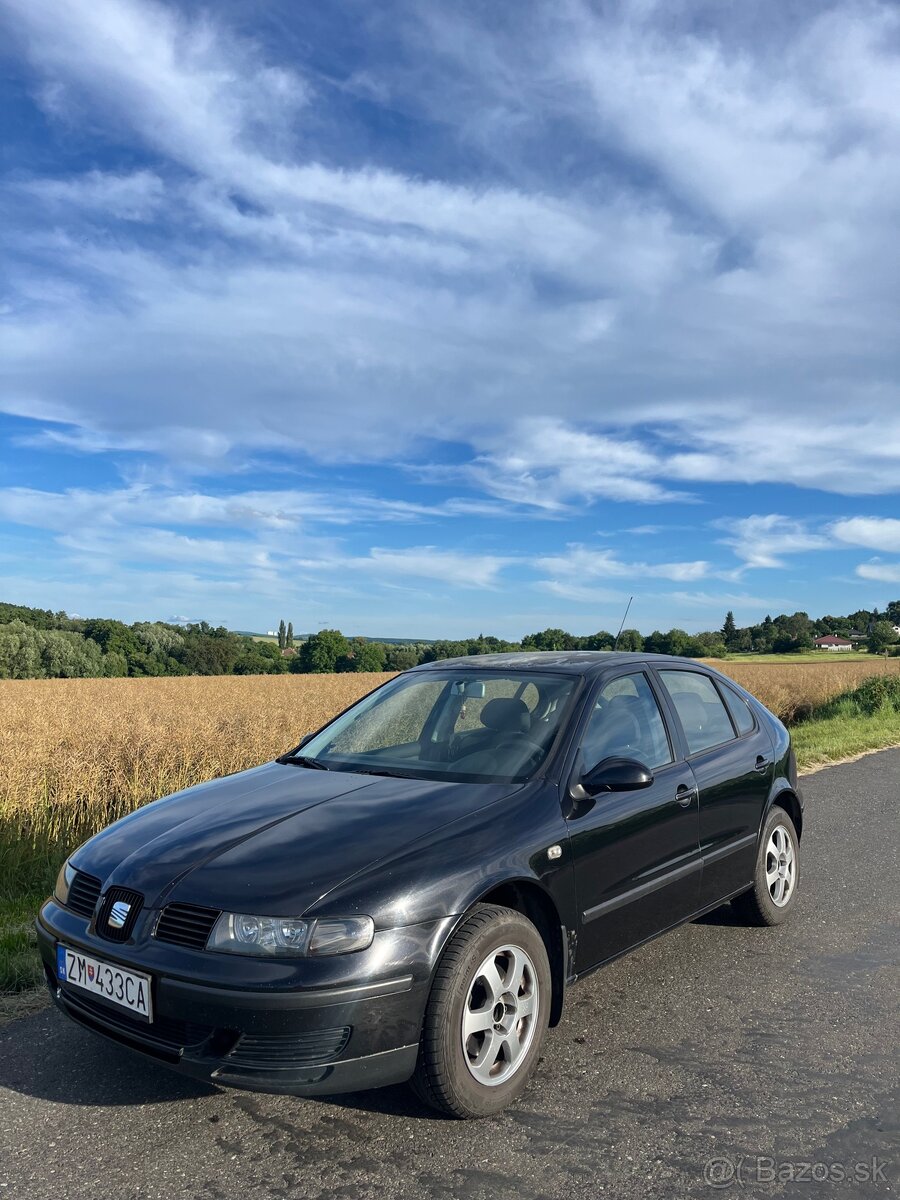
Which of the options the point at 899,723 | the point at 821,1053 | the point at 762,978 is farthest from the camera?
the point at 899,723

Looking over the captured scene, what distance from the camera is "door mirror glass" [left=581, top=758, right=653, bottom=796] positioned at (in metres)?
3.61

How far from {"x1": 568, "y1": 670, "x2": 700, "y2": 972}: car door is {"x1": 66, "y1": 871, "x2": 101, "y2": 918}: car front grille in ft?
5.84

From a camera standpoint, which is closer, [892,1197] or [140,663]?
[892,1197]

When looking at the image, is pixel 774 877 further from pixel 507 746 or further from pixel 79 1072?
pixel 79 1072

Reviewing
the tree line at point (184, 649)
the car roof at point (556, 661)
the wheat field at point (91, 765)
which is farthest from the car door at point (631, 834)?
the tree line at point (184, 649)

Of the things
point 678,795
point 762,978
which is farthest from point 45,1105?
point 762,978

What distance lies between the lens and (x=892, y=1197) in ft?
8.36

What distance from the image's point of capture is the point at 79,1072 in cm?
336

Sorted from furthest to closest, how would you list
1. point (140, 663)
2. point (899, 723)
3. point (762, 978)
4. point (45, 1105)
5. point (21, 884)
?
1. point (140, 663)
2. point (899, 723)
3. point (21, 884)
4. point (762, 978)
5. point (45, 1105)

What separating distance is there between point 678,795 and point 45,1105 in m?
2.84

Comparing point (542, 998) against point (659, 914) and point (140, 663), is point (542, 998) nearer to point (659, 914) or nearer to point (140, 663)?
point (659, 914)

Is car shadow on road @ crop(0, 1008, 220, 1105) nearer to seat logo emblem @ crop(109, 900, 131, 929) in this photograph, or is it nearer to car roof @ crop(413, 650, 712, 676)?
seat logo emblem @ crop(109, 900, 131, 929)

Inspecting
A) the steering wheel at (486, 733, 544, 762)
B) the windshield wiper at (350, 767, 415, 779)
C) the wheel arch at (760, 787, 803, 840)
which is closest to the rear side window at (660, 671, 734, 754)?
the wheel arch at (760, 787, 803, 840)

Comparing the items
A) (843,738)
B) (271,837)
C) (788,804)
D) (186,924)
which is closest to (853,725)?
(843,738)
